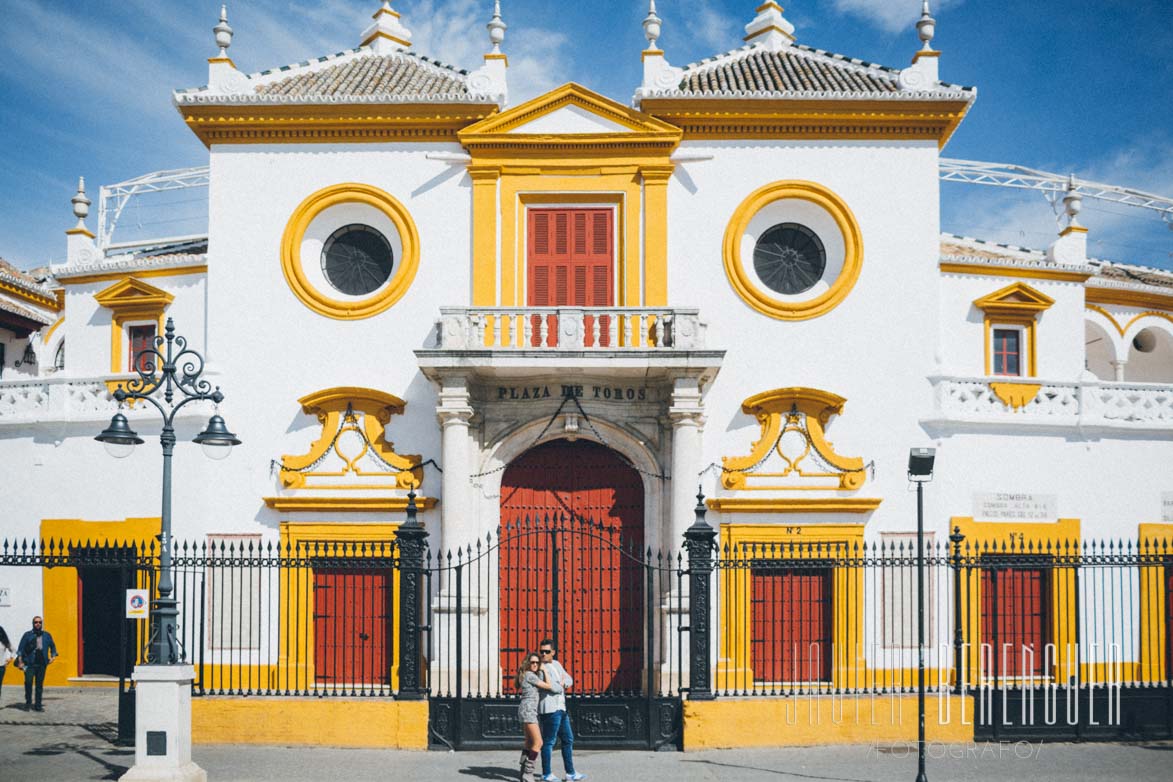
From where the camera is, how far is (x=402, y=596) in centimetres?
1402

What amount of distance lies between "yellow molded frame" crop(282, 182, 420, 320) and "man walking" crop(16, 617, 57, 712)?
21.8 ft

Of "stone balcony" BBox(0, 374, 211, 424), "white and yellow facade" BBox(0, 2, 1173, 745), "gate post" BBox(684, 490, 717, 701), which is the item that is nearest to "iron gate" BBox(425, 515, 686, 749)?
"white and yellow facade" BBox(0, 2, 1173, 745)

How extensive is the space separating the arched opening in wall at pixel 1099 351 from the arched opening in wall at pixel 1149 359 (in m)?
0.87

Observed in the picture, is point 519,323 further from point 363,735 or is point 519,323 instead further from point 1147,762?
point 1147,762

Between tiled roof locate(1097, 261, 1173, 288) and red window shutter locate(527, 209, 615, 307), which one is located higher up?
tiled roof locate(1097, 261, 1173, 288)

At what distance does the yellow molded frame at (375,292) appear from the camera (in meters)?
18.1

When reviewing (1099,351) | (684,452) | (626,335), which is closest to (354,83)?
(626,335)

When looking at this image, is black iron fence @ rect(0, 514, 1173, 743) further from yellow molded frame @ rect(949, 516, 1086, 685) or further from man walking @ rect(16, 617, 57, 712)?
man walking @ rect(16, 617, 57, 712)

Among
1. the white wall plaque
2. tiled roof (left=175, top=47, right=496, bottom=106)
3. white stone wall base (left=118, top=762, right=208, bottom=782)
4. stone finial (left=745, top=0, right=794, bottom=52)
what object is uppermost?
stone finial (left=745, top=0, right=794, bottom=52)

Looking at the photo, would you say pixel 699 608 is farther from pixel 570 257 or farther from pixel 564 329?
pixel 570 257

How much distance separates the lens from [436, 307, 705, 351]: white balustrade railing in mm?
16438

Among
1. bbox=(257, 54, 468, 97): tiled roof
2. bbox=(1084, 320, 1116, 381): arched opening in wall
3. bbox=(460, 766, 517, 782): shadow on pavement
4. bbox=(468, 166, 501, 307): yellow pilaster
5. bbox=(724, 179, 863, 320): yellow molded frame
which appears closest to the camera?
bbox=(460, 766, 517, 782): shadow on pavement

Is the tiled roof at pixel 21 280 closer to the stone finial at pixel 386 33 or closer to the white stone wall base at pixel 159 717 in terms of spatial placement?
the stone finial at pixel 386 33

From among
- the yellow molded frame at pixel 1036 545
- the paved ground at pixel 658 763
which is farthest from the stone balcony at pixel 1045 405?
the paved ground at pixel 658 763
